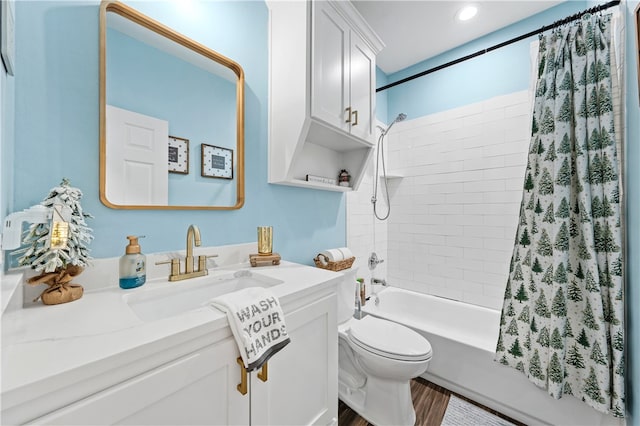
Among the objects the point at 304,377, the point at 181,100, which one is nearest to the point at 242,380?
the point at 304,377

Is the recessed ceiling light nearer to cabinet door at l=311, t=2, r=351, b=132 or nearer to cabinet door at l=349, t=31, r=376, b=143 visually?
cabinet door at l=349, t=31, r=376, b=143

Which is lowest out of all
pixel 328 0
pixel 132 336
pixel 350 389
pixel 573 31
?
pixel 350 389

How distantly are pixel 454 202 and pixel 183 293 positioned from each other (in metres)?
2.27

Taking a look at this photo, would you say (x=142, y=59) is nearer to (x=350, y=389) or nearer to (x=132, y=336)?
(x=132, y=336)

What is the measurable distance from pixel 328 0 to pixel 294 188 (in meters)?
1.06

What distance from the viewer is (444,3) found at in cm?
186

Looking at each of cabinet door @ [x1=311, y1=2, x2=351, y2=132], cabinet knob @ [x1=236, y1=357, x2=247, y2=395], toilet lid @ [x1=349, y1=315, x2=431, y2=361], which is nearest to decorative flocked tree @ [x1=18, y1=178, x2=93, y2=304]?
cabinet knob @ [x1=236, y1=357, x2=247, y2=395]

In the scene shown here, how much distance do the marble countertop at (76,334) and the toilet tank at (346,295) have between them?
808 millimetres

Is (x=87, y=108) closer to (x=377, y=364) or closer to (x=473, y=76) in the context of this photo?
(x=377, y=364)

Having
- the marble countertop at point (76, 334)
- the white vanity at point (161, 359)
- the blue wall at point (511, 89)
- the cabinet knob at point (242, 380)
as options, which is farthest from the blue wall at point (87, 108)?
the blue wall at point (511, 89)

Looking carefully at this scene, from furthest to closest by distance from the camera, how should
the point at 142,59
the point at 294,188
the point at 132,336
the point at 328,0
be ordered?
the point at 294,188 < the point at 328,0 < the point at 142,59 < the point at 132,336

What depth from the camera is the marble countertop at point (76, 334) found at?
425 millimetres

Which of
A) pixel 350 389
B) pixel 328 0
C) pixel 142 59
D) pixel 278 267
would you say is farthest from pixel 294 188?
pixel 350 389

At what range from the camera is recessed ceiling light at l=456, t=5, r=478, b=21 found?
1900 millimetres
